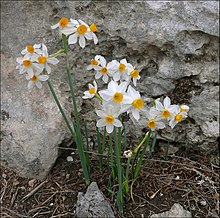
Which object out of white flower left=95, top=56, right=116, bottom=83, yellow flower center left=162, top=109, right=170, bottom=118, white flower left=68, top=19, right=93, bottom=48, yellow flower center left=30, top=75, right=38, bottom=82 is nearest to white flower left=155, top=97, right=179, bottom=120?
yellow flower center left=162, top=109, right=170, bottom=118

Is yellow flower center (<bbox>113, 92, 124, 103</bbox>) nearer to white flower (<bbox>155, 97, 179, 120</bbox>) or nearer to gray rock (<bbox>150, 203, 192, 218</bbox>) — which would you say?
white flower (<bbox>155, 97, 179, 120</bbox>)

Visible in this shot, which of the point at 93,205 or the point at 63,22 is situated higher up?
the point at 63,22

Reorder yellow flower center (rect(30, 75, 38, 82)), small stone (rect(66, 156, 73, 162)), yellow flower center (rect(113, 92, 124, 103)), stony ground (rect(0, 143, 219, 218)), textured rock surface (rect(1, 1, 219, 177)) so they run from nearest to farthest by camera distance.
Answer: yellow flower center (rect(113, 92, 124, 103))
yellow flower center (rect(30, 75, 38, 82))
stony ground (rect(0, 143, 219, 218))
textured rock surface (rect(1, 1, 219, 177))
small stone (rect(66, 156, 73, 162))

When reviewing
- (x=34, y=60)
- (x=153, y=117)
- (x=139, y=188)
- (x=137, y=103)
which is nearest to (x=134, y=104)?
(x=137, y=103)

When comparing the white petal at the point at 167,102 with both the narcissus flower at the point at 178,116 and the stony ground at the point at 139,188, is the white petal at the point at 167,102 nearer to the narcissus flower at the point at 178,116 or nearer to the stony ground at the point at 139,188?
the narcissus flower at the point at 178,116

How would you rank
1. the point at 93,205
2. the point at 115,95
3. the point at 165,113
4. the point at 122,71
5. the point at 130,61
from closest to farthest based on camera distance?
the point at 115,95 → the point at 165,113 → the point at 122,71 → the point at 93,205 → the point at 130,61

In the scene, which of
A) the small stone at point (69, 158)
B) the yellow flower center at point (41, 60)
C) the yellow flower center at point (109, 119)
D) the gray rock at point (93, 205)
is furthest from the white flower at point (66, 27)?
the small stone at point (69, 158)

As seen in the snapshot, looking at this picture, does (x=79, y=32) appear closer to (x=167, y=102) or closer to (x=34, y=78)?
(x=34, y=78)
